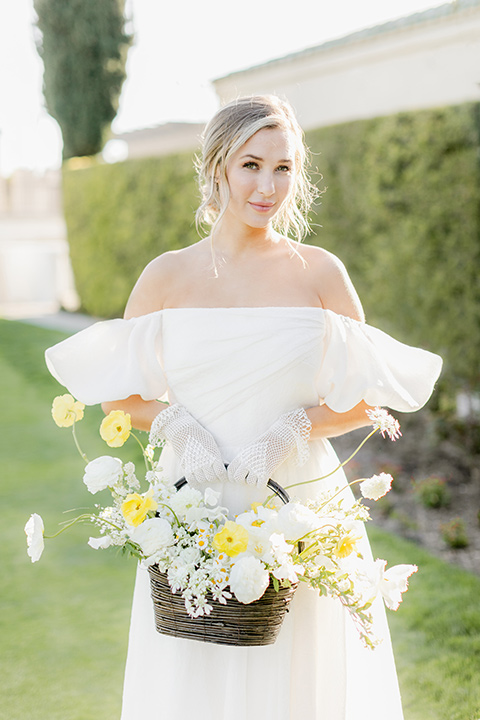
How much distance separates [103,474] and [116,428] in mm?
132

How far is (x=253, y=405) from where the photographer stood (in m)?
2.28

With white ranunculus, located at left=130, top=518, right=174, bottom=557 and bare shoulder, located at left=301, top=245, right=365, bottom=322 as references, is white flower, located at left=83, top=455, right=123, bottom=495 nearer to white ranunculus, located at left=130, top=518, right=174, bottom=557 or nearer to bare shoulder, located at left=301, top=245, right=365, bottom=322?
white ranunculus, located at left=130, top=518, right=174, bottom=557

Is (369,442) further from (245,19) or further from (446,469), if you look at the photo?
(245,19)

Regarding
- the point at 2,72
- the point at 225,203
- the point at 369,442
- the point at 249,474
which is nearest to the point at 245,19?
the point at 369,442

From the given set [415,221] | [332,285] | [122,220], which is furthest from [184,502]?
[122,220]

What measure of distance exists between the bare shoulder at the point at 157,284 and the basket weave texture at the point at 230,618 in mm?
791

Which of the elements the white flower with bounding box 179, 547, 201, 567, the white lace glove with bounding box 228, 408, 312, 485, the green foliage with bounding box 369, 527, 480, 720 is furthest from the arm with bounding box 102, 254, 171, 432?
the green foliage with bounding box 369, 527, 480, 720

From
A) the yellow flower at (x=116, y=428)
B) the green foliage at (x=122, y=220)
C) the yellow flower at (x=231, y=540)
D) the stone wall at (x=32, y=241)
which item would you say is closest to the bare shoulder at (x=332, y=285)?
the yellow flower at (x=116, y=428)

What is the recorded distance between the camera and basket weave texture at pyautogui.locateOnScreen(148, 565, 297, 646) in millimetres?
1897

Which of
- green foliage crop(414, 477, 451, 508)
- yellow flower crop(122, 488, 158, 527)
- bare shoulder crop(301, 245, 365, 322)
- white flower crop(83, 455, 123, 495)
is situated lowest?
green foliage crop(414, 477, 451, 508)

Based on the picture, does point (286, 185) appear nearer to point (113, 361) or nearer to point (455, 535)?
point (113, 361)

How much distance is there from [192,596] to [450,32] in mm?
10177

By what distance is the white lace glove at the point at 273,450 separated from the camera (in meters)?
2.13

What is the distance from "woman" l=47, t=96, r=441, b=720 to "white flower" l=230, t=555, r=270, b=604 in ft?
1.12
